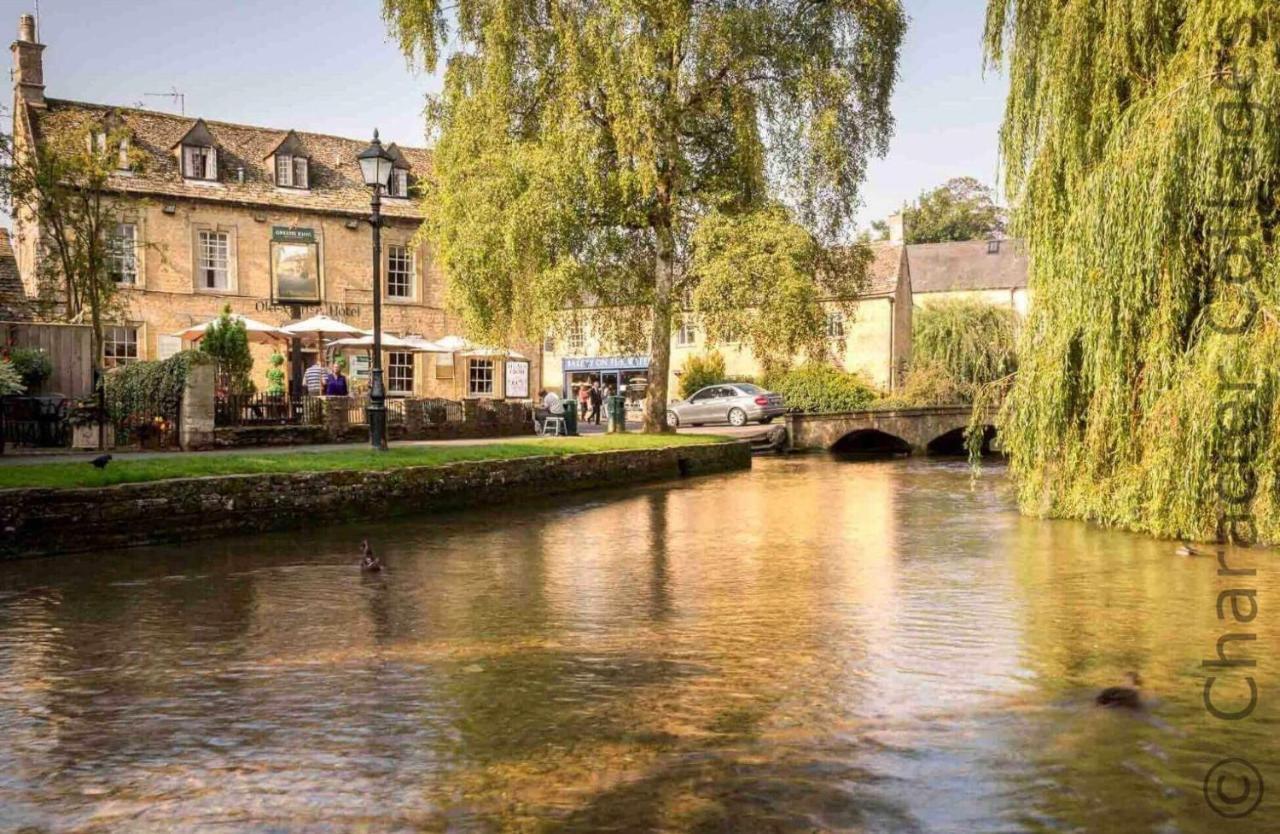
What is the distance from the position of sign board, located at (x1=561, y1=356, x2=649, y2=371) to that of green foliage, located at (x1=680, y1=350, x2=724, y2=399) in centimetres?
516

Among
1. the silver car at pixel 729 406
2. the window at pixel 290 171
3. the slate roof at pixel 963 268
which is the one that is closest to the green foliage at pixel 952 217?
the slate roof at pixel 963 268

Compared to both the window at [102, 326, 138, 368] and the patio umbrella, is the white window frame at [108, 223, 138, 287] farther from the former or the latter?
the patio umbrella

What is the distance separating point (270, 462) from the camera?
16.0 m

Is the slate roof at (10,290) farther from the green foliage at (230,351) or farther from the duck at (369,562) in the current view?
the duck at (369,562)

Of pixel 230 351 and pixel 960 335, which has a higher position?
pixel 960 335

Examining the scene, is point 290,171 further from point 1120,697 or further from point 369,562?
point 1120,697

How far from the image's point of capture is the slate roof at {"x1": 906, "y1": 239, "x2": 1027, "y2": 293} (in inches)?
2376

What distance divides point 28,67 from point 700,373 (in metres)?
25.9

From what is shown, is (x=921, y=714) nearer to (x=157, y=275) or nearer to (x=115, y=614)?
(x=115, y=614)

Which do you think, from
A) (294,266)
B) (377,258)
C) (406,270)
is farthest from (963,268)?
(377,258)

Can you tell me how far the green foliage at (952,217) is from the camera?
74.0 meters

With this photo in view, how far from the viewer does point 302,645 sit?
8.41 meters

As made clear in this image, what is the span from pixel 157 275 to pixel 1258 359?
98.5 ft

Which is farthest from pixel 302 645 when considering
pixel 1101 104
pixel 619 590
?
pixel 1101 104
